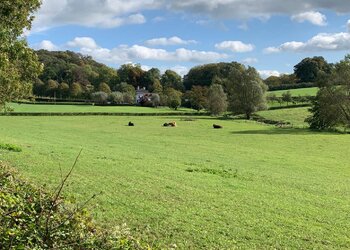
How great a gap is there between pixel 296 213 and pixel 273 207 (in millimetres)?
756

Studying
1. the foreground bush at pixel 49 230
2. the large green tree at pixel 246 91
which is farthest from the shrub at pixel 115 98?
the foreground bush at pixel 49 230

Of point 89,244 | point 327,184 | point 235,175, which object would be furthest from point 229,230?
point 327,184

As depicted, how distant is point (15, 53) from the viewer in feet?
72.7

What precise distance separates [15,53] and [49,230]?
17.6m

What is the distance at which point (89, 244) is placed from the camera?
6434 millimetres

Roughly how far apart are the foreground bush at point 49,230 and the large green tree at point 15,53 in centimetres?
1326

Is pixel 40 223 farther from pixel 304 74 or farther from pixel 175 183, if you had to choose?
pixel 304 74

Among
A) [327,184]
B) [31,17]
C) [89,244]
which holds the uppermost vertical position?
[31,17]

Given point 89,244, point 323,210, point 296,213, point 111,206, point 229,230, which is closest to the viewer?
point 89,244

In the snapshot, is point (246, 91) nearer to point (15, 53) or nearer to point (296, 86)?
point (296, 86)

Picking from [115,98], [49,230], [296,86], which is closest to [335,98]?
[49,230]

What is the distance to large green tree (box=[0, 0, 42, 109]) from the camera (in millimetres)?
20031

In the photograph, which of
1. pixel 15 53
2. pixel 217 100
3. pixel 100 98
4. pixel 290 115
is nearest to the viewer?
pixel 15 53

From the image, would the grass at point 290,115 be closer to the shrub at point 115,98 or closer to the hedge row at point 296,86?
the hedge row at point 296,86
